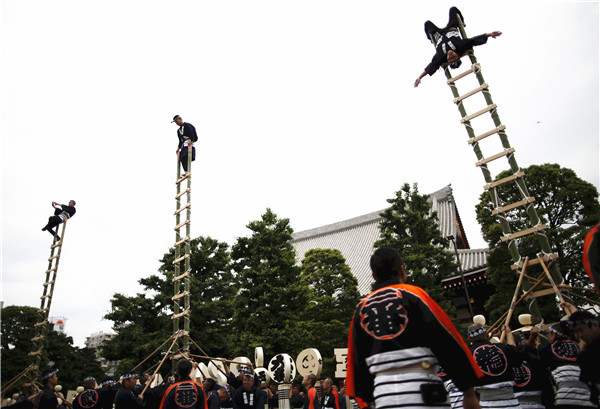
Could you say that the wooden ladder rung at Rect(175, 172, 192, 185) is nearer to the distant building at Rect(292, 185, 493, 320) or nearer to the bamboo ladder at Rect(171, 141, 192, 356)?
the bamboo ladder at Rect(171, 141, 192, 356)

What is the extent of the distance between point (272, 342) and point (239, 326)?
2.10 m

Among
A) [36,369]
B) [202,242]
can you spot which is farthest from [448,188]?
[36,369]

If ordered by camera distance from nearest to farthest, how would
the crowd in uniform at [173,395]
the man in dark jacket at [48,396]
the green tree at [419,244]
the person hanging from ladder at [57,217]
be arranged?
the crowd in uniform at [173,395], the man in dark jacket at [48,396], the person hanging from ladder at [57,217], the green tree at [419,244]

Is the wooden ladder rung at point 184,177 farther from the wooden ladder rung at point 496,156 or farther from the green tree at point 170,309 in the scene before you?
the green tree at point 170,309

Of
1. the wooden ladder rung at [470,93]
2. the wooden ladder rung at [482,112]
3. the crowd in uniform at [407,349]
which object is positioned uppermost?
the wooden ladder rung at [470,93]

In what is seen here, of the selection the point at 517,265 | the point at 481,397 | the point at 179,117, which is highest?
the point at 179,117

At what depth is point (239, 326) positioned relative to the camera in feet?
56.4

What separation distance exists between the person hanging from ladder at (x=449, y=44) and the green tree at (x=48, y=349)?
23827mm

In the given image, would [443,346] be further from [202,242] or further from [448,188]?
[448,188]

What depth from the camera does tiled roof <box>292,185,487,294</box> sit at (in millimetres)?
28453

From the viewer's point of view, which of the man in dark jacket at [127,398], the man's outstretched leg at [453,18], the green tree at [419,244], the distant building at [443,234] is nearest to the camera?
the man in dark jacket at [127,398]

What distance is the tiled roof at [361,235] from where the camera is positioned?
28.5 m

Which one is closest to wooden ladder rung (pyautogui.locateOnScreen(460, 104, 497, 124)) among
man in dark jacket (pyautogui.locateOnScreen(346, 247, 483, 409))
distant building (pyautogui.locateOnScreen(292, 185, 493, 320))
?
man in dark jacket (pyautogui.locateOnScreen(346, 247, 483, 409))

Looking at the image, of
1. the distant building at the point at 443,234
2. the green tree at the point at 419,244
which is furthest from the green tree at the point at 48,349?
the green tree at the point at 419,244
